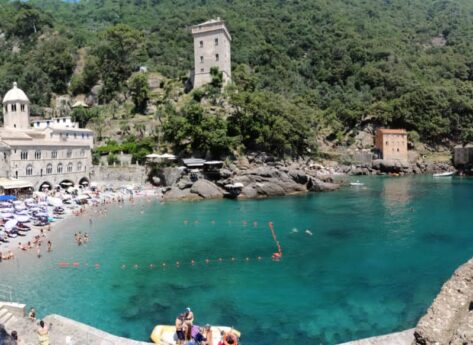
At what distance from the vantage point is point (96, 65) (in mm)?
86125

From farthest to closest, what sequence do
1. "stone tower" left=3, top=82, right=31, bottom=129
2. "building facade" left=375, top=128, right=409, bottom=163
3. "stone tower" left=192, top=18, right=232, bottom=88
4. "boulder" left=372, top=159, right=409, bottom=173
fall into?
"building facade" left=375, top=128, right=409, bottom=163 → "boulder" left=372, top=159, right=409, bottom=173 → "stone tower" left=192, top=18, right=232, bottom=88 → "stone tower" left=3, top=82, right=31, bottom=129

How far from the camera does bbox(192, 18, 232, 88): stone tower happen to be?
2995 inches

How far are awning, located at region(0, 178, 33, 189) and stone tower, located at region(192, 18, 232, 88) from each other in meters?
39.0

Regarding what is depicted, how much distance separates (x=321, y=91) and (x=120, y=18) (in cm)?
8796

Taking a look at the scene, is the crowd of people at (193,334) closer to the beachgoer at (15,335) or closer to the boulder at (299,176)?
the beachgoer at (15,335)

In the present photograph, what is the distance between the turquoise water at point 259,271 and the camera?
18.8 metres

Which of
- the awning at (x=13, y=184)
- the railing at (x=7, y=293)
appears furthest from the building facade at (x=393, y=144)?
the railing at (x=7, y=293)

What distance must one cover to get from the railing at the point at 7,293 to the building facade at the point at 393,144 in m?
80.7

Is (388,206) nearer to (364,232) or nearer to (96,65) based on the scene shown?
(364,232)

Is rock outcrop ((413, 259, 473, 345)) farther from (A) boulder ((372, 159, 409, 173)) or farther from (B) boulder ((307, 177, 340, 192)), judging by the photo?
(A) boulder ((372, 159, 409, 173))

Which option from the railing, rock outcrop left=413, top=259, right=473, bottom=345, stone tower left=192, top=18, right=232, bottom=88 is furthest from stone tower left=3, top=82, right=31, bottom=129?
rock outcrop left=413, top=259, right=473, bottom=345

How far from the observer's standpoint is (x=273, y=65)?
11569 cm

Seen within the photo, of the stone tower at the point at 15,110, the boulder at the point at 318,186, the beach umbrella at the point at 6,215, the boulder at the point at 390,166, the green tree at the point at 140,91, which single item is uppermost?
the green tree at the point at 140,91

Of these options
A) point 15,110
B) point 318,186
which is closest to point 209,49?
point 15,110
